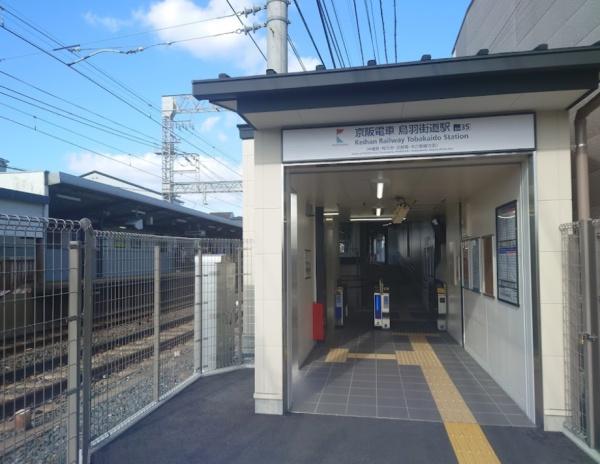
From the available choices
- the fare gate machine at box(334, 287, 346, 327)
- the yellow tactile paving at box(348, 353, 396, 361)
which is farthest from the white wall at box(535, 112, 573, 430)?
the fare gate machine at box(334, 287, 346, 327)

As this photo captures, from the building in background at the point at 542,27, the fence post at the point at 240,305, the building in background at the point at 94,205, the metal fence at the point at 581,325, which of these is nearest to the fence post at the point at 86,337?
the fence post at the point at 240,305

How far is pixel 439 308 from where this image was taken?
9.45 meters

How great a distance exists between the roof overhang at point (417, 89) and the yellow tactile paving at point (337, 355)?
4.03 m

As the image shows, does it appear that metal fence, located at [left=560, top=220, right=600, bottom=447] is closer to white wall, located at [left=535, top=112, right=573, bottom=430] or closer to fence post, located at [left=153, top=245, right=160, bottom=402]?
white wall, located at [left=535, top=112, right=573, bottom=430]

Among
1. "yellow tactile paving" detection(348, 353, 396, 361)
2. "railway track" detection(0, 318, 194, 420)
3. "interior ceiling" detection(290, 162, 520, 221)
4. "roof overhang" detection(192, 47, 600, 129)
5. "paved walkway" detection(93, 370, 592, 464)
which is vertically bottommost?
"yellow tactile paving" detection(348, 353, 396, 361)

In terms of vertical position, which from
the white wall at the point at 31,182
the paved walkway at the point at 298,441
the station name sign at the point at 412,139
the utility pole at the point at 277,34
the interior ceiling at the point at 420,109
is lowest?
the paved walkway at the point at 298,441

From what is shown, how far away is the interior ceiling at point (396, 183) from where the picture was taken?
5086 millimetres

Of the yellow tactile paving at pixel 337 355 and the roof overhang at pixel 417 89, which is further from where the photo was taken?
the yellow tactile paving at pixel 337 355

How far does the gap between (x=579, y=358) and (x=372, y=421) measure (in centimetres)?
206

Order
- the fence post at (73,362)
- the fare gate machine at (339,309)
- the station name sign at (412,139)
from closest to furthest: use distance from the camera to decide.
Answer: the fence post at (73,362) → the station name sign at (412,139) → the fare gate machine at (339,309)

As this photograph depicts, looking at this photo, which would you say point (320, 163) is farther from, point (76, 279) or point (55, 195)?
point (55, 195)

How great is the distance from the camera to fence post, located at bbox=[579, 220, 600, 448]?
3.58 meters

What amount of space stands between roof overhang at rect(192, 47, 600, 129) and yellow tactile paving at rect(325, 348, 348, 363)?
4.03 meters

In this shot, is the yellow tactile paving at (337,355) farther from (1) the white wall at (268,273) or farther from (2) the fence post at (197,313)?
(1) the white wall at (268,273)
